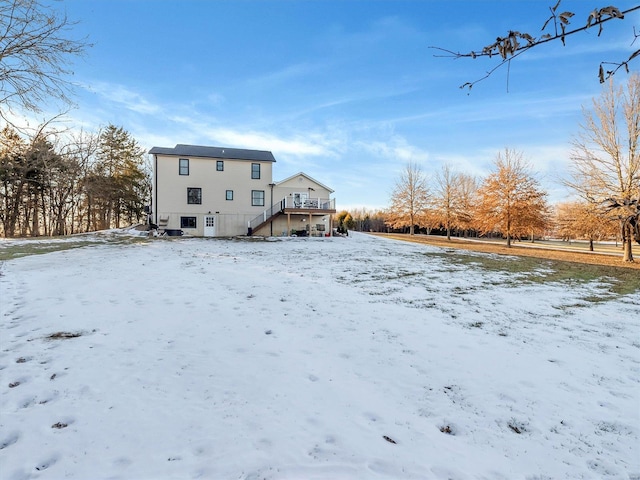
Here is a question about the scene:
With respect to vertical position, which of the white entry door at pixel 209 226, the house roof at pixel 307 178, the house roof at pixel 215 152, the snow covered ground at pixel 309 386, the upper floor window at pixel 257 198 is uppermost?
the house roof at pixel 215 152

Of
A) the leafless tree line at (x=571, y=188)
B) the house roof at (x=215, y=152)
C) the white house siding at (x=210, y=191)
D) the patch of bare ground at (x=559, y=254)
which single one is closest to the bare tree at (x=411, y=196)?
the leafless tree line at (x=571, y=188)

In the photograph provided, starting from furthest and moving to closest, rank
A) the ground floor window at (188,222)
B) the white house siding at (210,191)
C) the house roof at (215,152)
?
the house roof at (215,152) → the ground floor window at (188,222) → the white house siding at (210,191)

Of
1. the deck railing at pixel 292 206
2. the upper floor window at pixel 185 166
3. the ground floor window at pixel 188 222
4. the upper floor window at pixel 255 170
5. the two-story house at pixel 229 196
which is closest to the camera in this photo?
the two-story house at pixel 229 196

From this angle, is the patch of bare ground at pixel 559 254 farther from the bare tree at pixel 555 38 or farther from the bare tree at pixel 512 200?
the bare tree at pixel 555 38

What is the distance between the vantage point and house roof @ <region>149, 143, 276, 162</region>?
25.0 m

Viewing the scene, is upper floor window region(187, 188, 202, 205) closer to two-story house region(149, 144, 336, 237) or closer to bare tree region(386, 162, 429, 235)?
two-story house region(149, 144, 336, 237)

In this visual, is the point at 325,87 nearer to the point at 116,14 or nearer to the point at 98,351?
the point at 116,14

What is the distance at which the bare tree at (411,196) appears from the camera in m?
36.0

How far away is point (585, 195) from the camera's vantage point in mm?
17500

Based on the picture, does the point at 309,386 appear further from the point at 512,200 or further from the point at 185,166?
the point at 512,200

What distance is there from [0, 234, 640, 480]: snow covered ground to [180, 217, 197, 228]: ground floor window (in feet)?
62.5

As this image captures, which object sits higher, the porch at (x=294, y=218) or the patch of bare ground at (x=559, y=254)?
the porch at (x=294, y=218)

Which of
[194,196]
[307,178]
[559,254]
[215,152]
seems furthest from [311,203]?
[559,254]

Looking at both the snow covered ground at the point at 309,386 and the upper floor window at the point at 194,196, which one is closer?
the snow covered ground at the point at 309,386
